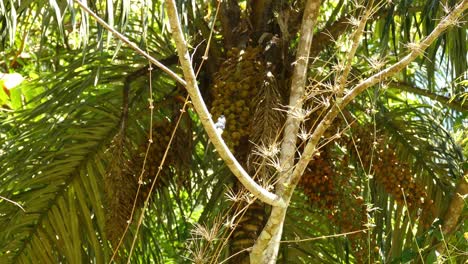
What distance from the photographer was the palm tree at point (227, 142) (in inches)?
140

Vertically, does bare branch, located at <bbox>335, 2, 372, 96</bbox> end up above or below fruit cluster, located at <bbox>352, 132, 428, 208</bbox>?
above

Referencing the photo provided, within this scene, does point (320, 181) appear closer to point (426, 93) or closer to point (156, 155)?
point (156, 155)

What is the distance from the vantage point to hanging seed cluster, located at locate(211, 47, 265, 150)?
3602mm

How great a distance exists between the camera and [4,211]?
439 cm

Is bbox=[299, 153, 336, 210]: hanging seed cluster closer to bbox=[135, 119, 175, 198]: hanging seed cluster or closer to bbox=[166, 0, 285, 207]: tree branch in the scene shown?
bbox=[135, 119, 175, 198]: hanging seed cluster

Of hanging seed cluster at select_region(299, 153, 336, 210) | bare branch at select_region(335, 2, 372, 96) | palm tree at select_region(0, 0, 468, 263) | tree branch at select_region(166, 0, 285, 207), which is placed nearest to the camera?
tree branch at select_region(166, 0, 285, 207)

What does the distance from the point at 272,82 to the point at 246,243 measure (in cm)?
66

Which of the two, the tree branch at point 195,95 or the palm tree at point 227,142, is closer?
the tree branch at point 195,95

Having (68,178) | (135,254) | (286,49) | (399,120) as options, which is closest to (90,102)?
(68,178)

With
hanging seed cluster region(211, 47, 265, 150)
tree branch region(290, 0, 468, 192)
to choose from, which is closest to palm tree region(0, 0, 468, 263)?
hanging seed cluster region(211, 47, 265, 150)

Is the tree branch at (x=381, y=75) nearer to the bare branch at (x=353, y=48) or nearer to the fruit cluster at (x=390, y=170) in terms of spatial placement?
the bare branch at (x=353, y=48)

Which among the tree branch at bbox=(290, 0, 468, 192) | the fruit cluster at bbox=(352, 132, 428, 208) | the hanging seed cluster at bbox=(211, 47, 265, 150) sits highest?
the tree branch at bbox=(290, 0, 468, 192)

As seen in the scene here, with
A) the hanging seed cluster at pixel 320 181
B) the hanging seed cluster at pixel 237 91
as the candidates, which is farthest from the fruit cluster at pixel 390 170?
the hanging seed cluster at pixel 237 91

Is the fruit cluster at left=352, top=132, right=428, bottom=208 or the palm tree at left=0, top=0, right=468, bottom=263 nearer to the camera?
the palm tree at left=0, top=0, right=468, bottom=263
